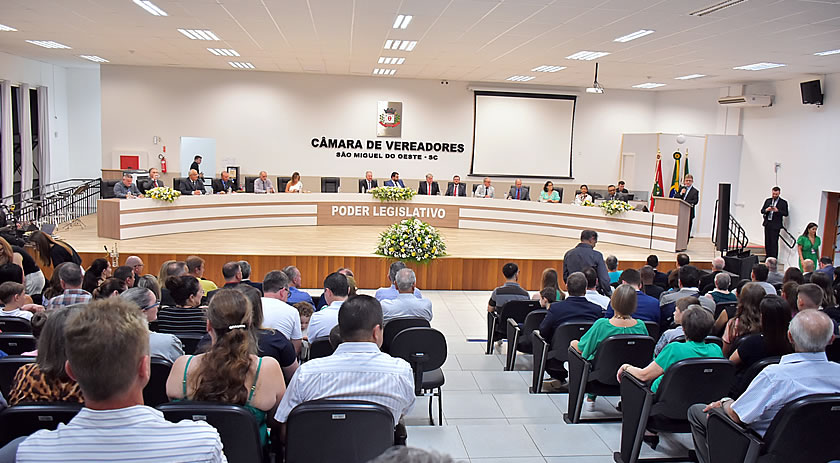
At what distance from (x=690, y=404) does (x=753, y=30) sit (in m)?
6.45

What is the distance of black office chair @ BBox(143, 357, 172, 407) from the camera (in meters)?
3.03

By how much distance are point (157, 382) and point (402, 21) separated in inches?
261

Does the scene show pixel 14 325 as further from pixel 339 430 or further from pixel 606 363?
pixel 606 363

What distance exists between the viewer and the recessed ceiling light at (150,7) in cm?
787

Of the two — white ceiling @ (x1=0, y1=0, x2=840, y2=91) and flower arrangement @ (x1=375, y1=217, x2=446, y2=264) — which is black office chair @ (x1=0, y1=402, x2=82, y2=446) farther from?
flower arrangement @ (x1=375, y1=217, x2=446, y2=264)

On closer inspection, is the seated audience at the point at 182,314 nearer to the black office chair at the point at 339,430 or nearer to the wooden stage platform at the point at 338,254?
the black office chair at the point at 339,430

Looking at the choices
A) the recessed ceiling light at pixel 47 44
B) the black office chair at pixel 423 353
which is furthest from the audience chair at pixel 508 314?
the recessed ceiling light at pixel 47 44

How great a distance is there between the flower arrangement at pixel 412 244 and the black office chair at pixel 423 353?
470 cm

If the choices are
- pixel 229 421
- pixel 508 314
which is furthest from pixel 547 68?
pixel 229 421

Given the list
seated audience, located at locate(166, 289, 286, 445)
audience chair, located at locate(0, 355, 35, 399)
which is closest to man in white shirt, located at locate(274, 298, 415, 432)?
seated audience, located at locate(166, 289, 286, 445)

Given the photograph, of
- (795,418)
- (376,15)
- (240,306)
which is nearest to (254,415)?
(240,306)

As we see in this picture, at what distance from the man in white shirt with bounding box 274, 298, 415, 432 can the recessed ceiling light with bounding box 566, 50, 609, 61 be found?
8.95 meters

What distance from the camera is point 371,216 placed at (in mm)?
13703

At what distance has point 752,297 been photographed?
3.98m
